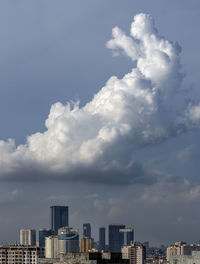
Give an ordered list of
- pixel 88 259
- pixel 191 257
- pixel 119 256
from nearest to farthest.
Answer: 1. pixel 88 259
2. pixel 119 256
3. pixel 191 257

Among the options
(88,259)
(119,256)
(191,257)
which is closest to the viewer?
(88,259)

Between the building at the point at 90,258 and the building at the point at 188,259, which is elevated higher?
the building at the point at 90,258

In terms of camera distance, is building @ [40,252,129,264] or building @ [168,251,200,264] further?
building @ [168,251,200,264]

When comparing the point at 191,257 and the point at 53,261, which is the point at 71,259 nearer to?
the point at 53,261

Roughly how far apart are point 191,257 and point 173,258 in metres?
6.01

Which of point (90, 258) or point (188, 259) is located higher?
point (90, 258)

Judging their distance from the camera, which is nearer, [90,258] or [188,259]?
[90,258]

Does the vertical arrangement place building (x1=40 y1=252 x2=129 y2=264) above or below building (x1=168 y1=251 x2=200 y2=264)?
above

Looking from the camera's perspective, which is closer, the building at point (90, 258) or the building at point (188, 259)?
the building at point (90, 258)

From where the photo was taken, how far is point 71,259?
150000 mm

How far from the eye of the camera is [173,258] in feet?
633

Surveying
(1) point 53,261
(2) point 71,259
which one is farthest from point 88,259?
(1) point 53,261

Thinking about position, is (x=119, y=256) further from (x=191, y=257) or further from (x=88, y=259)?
(x=191, y=257)

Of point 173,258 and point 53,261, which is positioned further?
point 173,258
